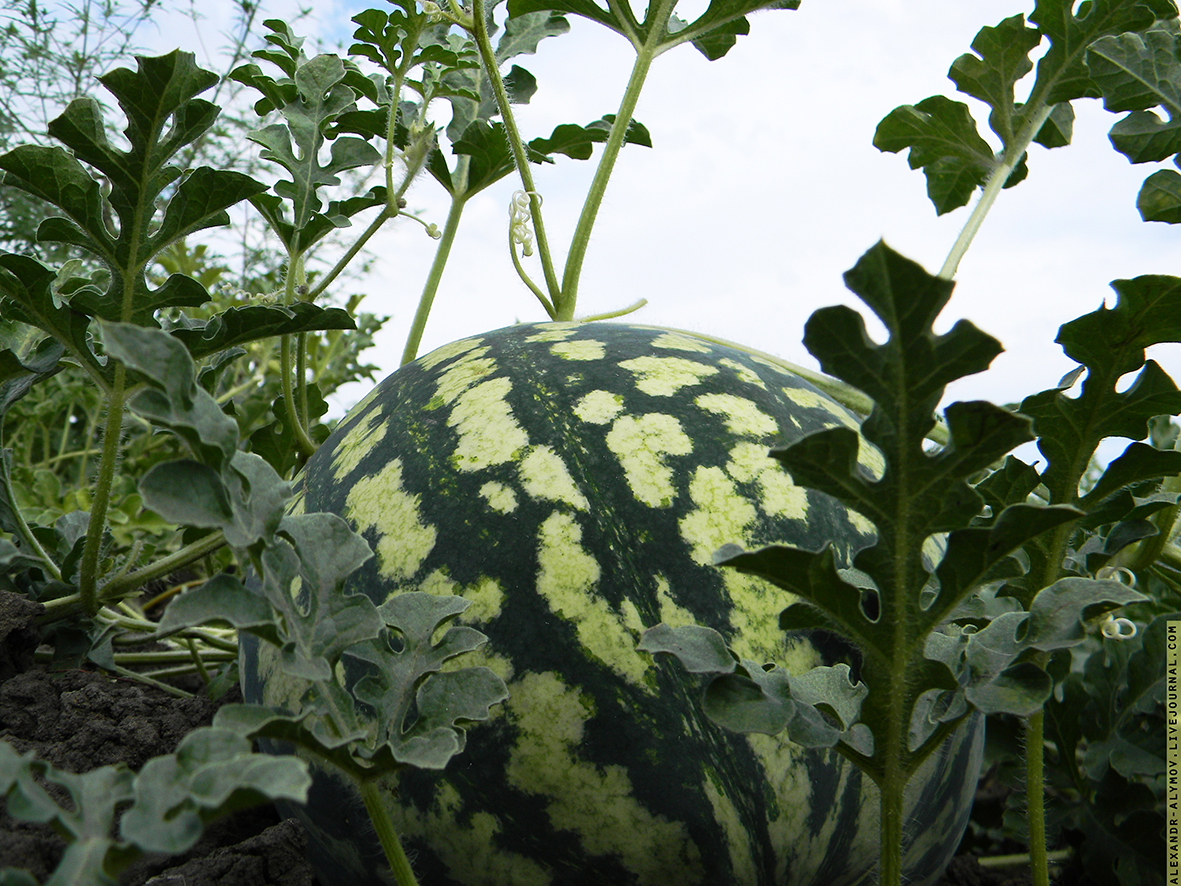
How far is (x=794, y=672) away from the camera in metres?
1.18

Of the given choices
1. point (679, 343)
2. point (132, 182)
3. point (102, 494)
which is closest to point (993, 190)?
point (679, 343)

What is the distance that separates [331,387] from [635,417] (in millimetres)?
2405

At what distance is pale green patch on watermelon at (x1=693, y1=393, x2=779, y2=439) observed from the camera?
1.35 metres

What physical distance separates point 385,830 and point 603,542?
44 cm

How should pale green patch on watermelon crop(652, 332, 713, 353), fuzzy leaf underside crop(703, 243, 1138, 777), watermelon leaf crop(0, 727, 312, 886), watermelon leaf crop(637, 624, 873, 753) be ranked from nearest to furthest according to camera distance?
1. watermelon leaf crop(0, 727, 312, 886)
2. fuzzy leaf underside crop(703, 243, 1138, 777)
3. watermelon leaf crop(637, 624, 873, 753)
4. pale green patch on watermelon crop(652, 332, 713, 353)

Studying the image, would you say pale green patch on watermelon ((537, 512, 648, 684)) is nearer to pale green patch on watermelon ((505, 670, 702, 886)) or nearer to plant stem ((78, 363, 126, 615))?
pale green patch on watermelon ((505, 670, 702, 886))

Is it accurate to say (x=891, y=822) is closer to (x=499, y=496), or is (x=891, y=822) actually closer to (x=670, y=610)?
(x=670, y=610)

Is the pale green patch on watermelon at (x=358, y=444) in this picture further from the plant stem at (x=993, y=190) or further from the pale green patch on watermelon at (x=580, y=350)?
the plant stem at (x=993, y=190)

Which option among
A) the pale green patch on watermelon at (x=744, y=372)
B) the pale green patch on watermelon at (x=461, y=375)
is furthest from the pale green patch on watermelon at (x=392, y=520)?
the pale green patch on watermelon at (x=744, y=372)

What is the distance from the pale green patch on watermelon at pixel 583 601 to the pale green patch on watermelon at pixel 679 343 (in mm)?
449

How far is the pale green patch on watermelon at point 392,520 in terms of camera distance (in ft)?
4.10

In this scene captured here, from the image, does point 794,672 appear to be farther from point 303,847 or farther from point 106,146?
point 106,146

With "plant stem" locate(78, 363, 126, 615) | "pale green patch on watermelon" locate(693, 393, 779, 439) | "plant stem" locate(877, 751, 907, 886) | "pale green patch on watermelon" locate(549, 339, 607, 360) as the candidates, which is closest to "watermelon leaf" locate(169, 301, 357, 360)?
"plant stem" locate(78, 363, 126, 615)

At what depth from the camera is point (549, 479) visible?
4.12ft
